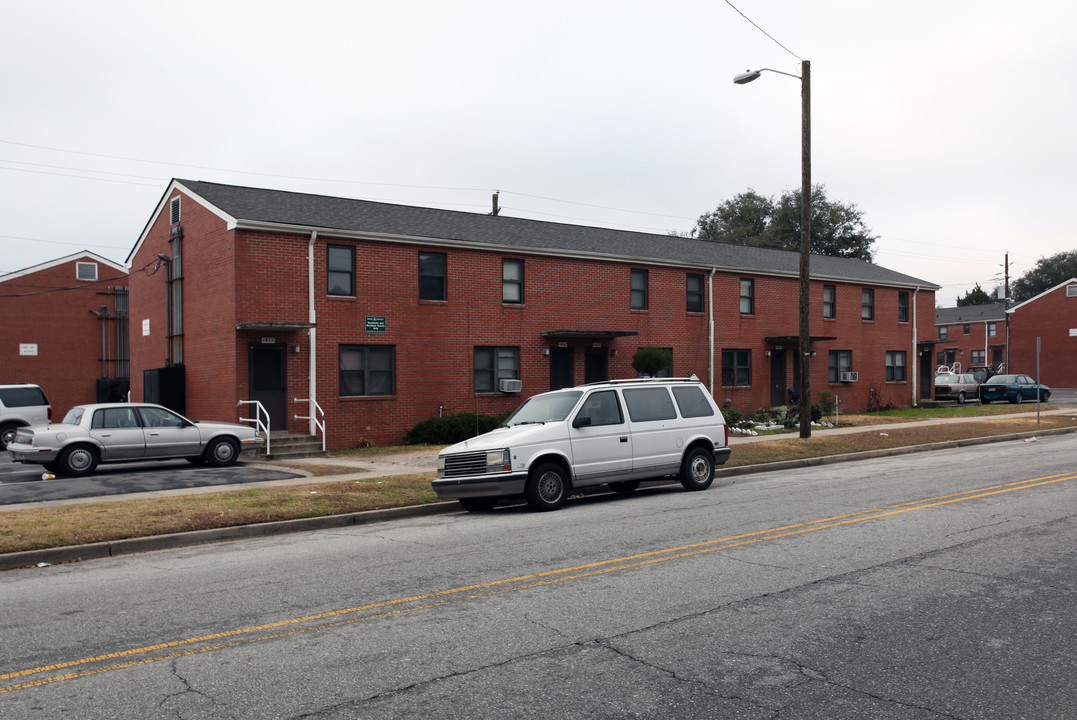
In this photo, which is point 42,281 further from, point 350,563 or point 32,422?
point 350,563

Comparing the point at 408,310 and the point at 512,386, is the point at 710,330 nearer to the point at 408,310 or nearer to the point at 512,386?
the point at 512,386

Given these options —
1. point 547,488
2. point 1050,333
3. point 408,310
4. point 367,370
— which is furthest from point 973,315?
point 547,488

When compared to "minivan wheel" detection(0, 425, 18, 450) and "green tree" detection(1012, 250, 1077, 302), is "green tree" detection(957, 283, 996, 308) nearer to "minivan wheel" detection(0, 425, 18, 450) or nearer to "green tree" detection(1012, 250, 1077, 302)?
"green tree" detection(1012, 250, 1077, 302)

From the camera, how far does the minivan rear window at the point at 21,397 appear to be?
82.3 ft

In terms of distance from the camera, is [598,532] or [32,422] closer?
[598,532]

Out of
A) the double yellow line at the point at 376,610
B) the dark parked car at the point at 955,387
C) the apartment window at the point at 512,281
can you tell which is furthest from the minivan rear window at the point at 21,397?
the dark parked car at the point at 955,387

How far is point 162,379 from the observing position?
24.8 meters

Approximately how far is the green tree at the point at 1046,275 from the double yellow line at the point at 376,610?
99831 mm

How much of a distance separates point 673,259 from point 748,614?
81.8 feet

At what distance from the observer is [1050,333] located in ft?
212

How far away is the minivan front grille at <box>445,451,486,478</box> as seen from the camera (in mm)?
Result: 12438

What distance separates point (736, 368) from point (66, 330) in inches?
1118

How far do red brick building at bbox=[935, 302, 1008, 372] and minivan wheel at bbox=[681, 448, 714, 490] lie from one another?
2460 inches

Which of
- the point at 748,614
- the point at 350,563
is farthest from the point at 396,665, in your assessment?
the point at 350,563
